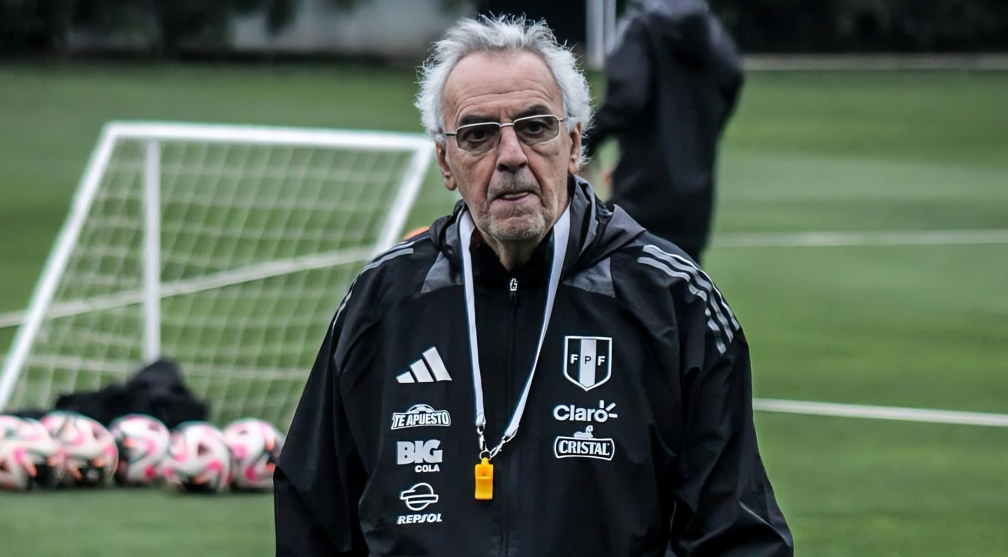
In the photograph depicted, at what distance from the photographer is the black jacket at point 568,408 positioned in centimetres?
363

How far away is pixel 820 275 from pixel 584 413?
11.8 metres

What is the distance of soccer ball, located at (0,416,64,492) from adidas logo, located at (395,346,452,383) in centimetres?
445

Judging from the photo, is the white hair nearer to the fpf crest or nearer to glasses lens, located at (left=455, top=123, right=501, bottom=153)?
glasses lens, located at (left=455, top=123, right=501, bottom=153)

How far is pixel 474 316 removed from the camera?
3736mm

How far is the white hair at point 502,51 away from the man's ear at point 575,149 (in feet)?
0.07

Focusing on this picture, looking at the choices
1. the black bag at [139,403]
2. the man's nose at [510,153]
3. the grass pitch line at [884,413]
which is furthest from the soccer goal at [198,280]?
the man's nose at [510,153]

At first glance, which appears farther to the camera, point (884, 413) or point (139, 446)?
point (884, 413)

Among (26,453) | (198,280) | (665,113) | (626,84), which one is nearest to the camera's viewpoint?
(26,453)

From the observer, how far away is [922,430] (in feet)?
31.7

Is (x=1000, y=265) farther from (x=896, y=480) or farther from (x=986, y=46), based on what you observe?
(x=986, y=46)

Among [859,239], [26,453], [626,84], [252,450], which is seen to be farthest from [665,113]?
[859,239]

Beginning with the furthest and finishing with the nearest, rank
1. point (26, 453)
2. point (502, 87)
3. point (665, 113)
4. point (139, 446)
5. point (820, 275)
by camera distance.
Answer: point (820, 275) → point (665, 113) → point (139, 446) → point (26, 453) → point (502, 87)

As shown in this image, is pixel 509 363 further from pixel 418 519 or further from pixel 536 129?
pixel 536 129

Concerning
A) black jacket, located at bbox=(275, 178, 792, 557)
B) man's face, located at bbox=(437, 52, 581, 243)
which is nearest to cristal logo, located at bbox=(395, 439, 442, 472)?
black jacket, located at bbox=(275, 178, 792, 557)
